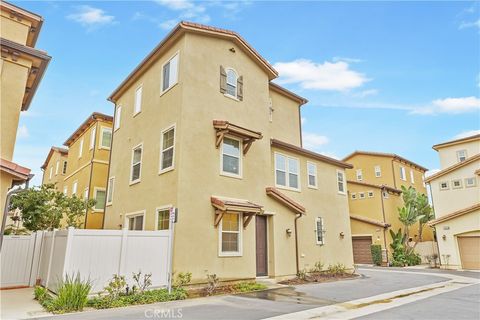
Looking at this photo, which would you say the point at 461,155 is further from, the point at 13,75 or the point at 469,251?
the point at 13,75

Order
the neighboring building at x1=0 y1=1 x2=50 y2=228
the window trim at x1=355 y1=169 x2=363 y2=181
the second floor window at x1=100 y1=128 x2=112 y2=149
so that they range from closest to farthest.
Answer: the neighboring building at x1=0 y1=1 x2=50 y2=228
the second floor window at x1=100 y1=128 x2=112 y2=149
the window trim at x1=355 y1=169 x2=363 y2=181

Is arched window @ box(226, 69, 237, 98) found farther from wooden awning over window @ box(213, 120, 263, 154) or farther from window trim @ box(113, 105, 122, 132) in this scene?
window trim @ box(113, 105, 122, 132)

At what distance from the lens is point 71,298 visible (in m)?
7.80

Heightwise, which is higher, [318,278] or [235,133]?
[235,133]

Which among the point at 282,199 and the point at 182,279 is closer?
the point at 182,279

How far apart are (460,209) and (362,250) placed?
27.0 feet

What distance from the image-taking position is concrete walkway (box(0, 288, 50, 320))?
7.32m

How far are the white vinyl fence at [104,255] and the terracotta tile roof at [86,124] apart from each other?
11.0 metres

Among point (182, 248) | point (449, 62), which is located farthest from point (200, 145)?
point (449, 62)

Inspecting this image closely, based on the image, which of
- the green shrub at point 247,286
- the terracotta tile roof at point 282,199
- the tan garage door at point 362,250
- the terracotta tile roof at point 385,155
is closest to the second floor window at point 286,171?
the terracotta tile roof at point 282,199

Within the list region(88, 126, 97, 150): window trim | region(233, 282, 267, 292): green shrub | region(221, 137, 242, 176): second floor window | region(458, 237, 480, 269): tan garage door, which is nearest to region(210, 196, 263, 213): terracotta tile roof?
region(221, 137, 242, 176): second floor window

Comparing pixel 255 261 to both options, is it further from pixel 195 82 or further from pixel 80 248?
pixel 195 82

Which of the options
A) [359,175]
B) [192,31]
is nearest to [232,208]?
[192,31]

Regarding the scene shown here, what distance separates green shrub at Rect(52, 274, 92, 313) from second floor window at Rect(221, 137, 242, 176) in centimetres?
623
